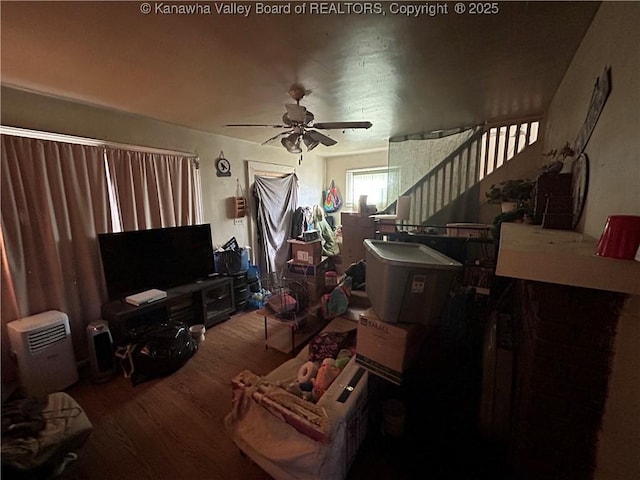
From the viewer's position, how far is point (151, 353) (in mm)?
2139

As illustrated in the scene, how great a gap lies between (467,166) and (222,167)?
10.7 feet

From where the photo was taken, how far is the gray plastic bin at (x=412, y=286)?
4.35 ft

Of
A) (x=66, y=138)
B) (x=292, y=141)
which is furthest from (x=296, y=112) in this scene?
(x=66, y=138)

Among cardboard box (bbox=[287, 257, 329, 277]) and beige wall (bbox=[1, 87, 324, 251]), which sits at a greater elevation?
beige wall (bbox=[1, 87, 324, 251])

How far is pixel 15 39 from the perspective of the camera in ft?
4.44

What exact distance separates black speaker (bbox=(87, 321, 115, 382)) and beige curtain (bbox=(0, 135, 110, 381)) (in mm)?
307

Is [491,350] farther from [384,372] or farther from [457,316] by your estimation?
[384,372]

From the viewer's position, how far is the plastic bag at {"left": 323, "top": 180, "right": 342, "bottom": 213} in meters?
5.35

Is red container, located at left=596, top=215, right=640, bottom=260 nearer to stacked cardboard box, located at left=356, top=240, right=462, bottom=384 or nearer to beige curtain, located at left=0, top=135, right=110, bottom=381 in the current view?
stacked cardboard box, located at left=356, top=240, right=462, bottom=384

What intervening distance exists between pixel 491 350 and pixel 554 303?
75cm

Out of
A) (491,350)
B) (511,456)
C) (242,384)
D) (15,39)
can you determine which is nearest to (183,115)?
(15,39)

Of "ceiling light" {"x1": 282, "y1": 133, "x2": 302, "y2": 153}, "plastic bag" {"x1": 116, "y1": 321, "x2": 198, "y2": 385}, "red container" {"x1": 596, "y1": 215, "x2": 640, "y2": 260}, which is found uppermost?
"ceiling light" {"x1": 282, "y1": 133, "x2": 302, "y2": 153}

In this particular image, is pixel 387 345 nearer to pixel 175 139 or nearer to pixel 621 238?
pixel 621 238

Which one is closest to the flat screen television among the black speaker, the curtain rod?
the black speaker
